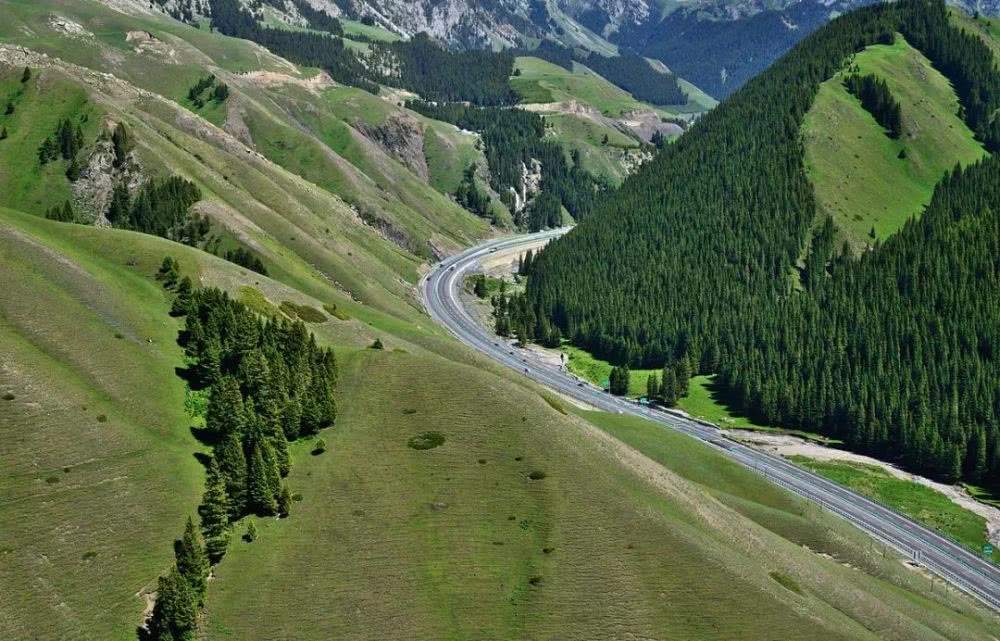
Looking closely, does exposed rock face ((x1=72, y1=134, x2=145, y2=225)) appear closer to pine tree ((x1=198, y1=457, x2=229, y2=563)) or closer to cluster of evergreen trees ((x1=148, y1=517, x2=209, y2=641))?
pine tree ((x1=198, y1=457, x2=229, y2=563))

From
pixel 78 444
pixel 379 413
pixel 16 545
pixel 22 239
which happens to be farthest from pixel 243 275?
pixel 16 545

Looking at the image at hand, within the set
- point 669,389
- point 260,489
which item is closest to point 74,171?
point 260,489

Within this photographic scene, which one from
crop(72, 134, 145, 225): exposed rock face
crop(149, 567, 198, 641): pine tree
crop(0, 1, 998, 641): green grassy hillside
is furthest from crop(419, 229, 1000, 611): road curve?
crop(149, 567, 198, 641): pine tree

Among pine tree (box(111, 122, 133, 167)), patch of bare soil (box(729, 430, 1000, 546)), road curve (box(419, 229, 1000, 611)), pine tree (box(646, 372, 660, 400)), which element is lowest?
road curve (box(419, 229, 1000, 611))

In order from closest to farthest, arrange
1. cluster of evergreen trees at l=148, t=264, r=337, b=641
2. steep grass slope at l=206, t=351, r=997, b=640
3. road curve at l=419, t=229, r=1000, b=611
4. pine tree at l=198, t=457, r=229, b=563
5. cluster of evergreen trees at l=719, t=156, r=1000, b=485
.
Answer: cluster of evergreen trees at l=148, t=264, r=337, b=641 < steep grass slope at l=206, t=351, r=997, b=640 < pine tree at l=198, t=457, r=229, b=563 < road curve at l=419, t=229, r=1000, b=611 < cluster of evergreen trees at l=719, t=156, r=1000, b=485

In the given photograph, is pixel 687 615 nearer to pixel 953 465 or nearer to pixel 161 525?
pixel 161 525

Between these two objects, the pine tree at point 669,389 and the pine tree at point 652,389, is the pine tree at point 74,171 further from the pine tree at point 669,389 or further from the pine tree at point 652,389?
the pine tree at point 669,389
